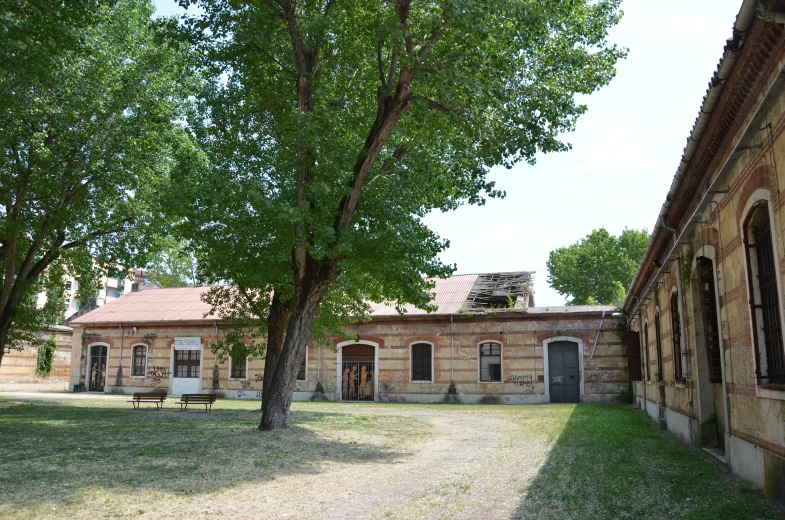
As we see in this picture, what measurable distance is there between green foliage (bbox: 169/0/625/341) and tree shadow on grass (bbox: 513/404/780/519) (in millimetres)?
4782

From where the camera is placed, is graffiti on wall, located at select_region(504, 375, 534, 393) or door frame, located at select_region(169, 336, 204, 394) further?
door frame, located at select_region(169, 336, 204, 394)

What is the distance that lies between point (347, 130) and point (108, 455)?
26.7 feet

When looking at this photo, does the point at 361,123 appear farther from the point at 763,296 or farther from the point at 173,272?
the point at 173,272

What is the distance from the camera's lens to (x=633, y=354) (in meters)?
24.9

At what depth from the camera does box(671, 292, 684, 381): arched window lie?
1259 centimetres

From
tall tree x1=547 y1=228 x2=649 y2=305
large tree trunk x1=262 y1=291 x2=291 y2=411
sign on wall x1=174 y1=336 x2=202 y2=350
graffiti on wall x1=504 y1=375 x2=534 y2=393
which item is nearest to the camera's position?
large tree trunk x1=262 y1=291 x2=291 y2=411

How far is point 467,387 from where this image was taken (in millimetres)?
27516

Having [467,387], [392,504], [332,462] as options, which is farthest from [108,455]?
[467,387]

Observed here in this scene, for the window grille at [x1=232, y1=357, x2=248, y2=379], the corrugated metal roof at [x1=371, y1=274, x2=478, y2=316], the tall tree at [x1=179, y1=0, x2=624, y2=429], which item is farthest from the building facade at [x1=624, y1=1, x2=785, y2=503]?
the window grille at [x1=232, y1=357, x2=248, y2=379]

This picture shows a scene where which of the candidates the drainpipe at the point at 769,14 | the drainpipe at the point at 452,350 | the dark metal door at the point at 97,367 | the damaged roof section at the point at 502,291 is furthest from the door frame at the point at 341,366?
the drainpipe at the point at 769,14

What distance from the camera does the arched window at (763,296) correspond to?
6.73 meters

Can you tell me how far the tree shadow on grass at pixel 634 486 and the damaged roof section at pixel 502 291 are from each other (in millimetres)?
16460

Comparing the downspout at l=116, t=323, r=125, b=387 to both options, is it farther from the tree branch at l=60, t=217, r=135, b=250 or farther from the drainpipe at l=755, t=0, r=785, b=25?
the drainpipe at l=755, t=0, r=785, b=25

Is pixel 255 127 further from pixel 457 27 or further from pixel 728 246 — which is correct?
pixel 728 246
